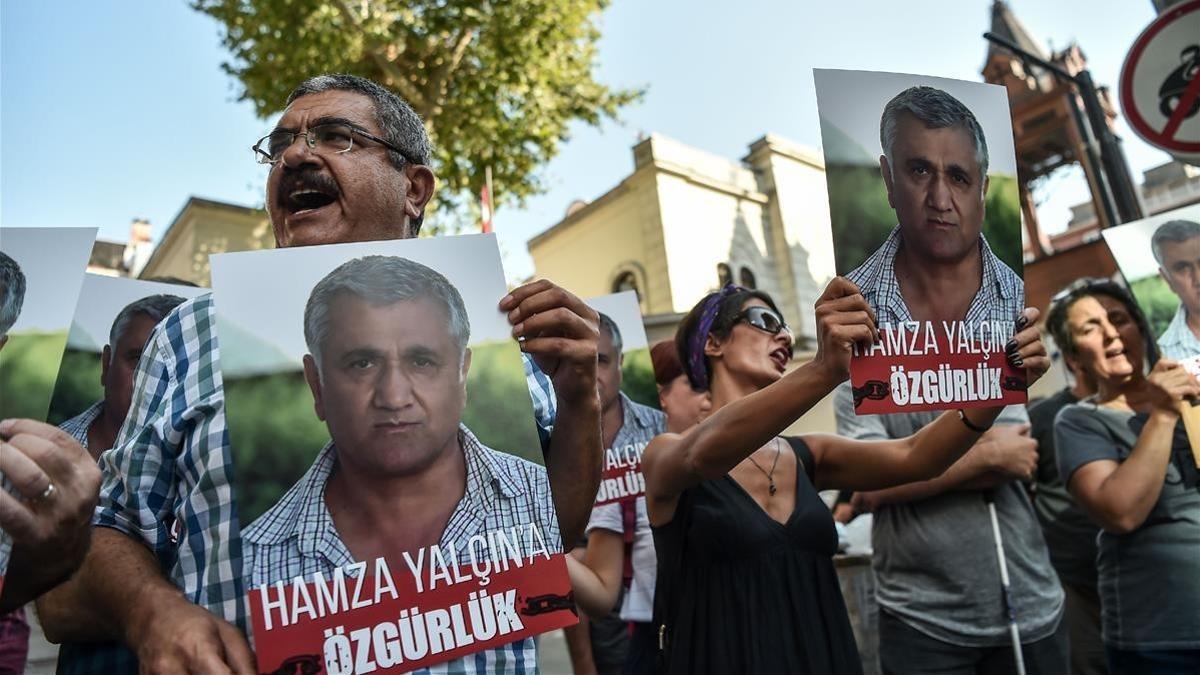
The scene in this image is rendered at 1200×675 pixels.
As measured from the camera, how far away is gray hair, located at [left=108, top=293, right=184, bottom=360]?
2.04 m

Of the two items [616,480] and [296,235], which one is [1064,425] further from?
[296,235]

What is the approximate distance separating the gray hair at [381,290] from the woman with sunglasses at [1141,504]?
2183mm

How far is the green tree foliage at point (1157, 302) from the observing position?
2.58m

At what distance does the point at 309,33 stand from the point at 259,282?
40.9ft

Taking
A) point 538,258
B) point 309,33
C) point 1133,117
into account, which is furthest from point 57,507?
point 538,258

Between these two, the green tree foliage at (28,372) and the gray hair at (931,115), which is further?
the gray hair at (931,115)

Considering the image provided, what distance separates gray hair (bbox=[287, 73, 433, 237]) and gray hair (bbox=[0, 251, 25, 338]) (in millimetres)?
616

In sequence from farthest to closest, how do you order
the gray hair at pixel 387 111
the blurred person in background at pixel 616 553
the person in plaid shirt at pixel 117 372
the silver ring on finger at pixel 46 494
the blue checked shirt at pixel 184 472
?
the blurred person in background at pixel 616 553 < the person in plaid shirt at pixel 117 372 < the gray hair at pixel 387 111 < the blue checked shirt at pixel 184 472 < the silver ring on finger at pixel 46 494

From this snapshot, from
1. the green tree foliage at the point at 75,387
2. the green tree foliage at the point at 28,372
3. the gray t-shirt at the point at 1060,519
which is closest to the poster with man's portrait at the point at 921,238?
the green tree foliage at the point at 28,372

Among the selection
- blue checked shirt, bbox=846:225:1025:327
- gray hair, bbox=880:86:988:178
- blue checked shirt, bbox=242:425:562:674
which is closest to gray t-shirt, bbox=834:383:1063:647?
blue checked shirt, bbox=846:225:1025:327

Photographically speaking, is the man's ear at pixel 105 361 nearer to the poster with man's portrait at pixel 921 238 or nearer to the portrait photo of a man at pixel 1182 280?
the poster with man's portrait at pixel 921 238

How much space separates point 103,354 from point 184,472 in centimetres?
88

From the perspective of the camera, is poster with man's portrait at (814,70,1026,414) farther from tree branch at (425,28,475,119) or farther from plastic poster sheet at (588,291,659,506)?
tree branch at (425,28,475,119)

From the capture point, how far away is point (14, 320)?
1.17 meters
